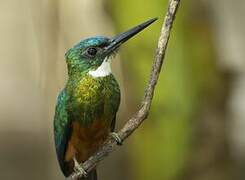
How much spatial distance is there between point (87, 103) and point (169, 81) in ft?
1.62

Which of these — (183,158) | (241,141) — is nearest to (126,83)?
(183,158)

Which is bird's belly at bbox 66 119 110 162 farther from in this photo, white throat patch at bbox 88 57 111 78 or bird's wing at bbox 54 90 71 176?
white throat patch at bbox 88 57 111 78

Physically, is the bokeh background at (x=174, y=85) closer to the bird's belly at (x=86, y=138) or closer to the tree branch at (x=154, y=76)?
the bird's belly at (x=86, y=138)

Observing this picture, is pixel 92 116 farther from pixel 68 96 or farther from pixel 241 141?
pixel 241 141

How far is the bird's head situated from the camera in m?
2.77

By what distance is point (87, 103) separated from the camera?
2789 millimetres

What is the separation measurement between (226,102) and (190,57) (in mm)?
241

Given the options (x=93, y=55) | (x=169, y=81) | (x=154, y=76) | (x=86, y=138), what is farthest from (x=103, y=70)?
(x=154, y=76)

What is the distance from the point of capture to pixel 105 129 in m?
2.75

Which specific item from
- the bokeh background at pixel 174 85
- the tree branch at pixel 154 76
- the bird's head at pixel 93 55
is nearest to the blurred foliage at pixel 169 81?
the bokeh background at pixel 174 85

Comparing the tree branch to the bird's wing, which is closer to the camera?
the tree branch

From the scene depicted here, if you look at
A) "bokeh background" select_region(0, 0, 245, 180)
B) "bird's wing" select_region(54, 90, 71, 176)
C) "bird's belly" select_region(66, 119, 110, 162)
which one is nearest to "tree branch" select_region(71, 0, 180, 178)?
"bird's belly" select_region(66, 119, 110, 162)

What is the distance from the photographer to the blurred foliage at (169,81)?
311cm

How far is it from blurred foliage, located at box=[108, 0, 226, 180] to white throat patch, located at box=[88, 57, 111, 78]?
A: 298mm
